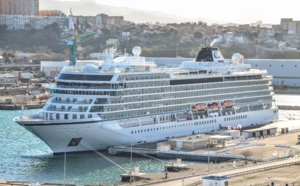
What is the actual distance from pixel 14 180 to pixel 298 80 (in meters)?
52.2

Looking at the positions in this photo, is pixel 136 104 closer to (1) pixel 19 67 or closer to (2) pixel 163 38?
(1) pixel 19 67

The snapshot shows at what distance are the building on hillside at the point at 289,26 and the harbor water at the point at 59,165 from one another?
9893 cm

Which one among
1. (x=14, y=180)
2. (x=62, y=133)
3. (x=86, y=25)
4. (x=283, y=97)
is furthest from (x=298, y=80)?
(x=86, y=25)

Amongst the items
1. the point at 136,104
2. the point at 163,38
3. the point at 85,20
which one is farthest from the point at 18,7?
the point at 136,104

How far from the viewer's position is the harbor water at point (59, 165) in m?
36.7

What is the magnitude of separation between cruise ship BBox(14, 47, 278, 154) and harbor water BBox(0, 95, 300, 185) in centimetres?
101

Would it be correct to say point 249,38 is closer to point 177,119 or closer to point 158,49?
point 158,49

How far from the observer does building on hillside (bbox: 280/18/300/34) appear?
141 metres

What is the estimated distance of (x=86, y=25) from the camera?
152125 mm

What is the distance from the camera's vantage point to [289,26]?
145 meters

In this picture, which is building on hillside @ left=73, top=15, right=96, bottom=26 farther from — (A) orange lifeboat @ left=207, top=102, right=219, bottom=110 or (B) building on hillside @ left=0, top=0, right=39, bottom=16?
(A) orange lifeboat @ left=207, top=102, right=219, bottom=110

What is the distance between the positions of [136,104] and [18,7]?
412 ft

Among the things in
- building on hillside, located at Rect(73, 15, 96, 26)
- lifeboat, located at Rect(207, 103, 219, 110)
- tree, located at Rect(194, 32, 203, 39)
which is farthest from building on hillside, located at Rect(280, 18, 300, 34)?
lifeboat, located at Rect(207, 103, 219, 110)

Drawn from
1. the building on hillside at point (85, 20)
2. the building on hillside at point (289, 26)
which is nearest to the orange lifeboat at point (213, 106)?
the building on hillside at point (289, 26)
